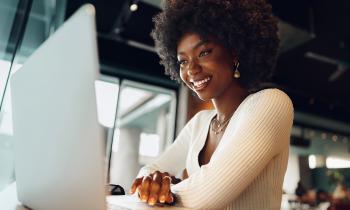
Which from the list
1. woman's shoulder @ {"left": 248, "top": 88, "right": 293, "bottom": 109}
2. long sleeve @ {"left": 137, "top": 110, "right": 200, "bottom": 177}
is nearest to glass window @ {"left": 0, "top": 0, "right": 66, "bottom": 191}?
long sleeve @ {"left": 137, "top": 110, "right": 200, "bottom": 177}

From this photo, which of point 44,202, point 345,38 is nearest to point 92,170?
point 44,202

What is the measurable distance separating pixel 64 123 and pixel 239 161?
504mm

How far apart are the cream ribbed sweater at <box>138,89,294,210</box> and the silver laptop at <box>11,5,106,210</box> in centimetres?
39

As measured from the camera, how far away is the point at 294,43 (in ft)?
15.4

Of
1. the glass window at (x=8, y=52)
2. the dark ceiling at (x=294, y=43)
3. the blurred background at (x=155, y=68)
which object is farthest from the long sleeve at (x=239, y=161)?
the dark ceiling at (x=294, y=43)

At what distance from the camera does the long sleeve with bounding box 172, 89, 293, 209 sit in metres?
0.80

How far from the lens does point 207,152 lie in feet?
4.19

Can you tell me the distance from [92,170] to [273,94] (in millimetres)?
710

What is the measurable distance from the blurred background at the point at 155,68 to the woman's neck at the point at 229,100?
2.39ft

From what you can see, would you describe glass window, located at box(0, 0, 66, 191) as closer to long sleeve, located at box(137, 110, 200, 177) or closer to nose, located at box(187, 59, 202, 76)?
long sleeve, located at box(137, 110, 200, 177)

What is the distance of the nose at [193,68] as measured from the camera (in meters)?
1.22

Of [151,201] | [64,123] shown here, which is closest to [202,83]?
[151,201]

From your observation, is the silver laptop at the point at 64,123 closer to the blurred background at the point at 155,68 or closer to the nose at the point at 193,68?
the blurred background at the point at 155,68

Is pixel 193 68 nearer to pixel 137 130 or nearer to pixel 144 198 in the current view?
pixel 144 198
